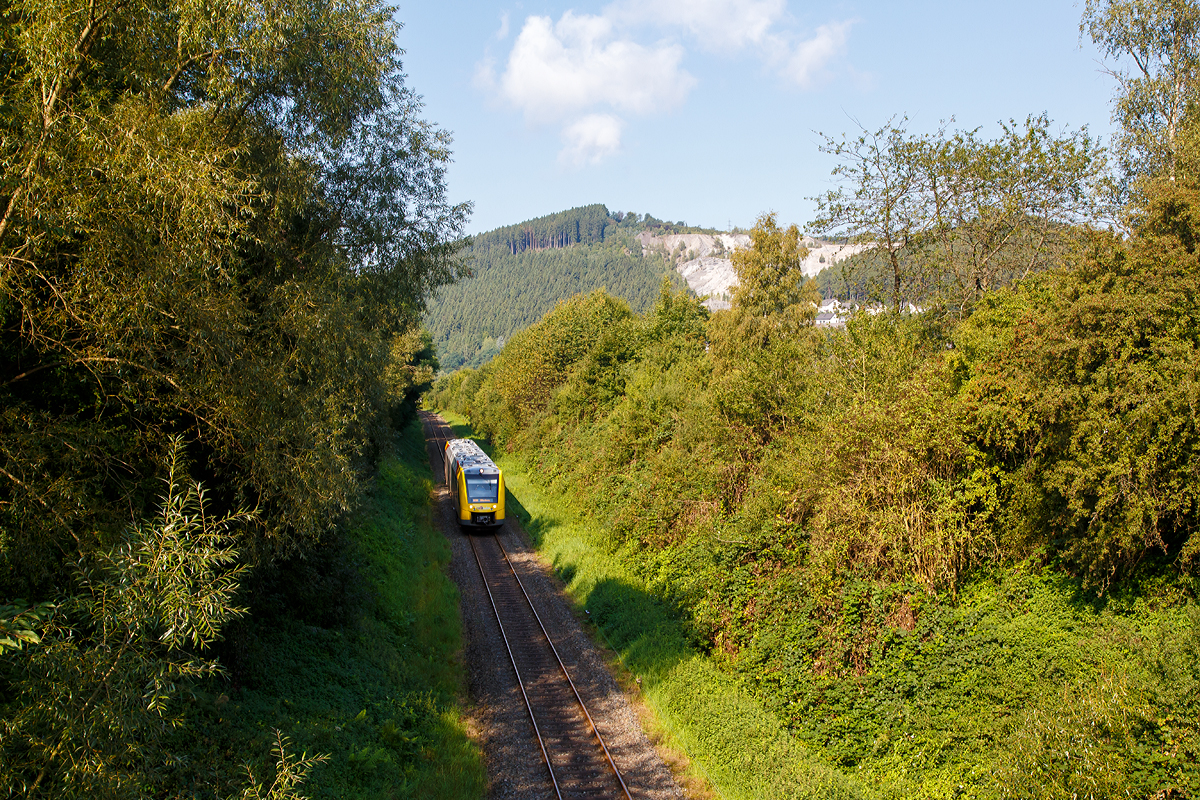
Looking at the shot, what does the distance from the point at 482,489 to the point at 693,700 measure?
15.0 m

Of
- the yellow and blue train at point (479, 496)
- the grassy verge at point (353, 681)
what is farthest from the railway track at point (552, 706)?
the yellow and blue train at point (479, 496)

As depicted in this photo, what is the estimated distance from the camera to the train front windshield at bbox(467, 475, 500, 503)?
25656 mm

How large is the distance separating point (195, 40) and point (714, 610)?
13.8 meters

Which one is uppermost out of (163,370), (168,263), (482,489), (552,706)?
(168,263)

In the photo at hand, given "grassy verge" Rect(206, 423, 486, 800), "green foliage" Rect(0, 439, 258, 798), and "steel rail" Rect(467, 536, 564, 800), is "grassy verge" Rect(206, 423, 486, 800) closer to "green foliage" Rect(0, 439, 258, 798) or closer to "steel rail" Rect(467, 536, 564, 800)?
"steel rail" Rect(467, 536, 564, 800)

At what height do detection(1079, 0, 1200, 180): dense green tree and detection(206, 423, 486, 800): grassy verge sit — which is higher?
detection(1079, 0, 1200, 180): dense green tree

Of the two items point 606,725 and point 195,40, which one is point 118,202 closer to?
point 195,40

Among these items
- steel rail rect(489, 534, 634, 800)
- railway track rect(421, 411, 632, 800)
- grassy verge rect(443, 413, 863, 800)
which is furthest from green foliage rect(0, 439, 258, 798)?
grassy verge rect(443, 413, 863, 800)

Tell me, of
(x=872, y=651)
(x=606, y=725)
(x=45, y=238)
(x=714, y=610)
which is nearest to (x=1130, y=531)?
(x=872, y=651)

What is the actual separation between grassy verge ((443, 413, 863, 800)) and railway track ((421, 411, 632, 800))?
1.40m

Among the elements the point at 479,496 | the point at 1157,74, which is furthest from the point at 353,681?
the point at 1157,74

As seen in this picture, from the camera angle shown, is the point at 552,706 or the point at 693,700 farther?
the point at 552,706

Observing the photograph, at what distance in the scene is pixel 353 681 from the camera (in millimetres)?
12289

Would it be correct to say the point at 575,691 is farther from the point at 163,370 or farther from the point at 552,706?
the point at 163,370
